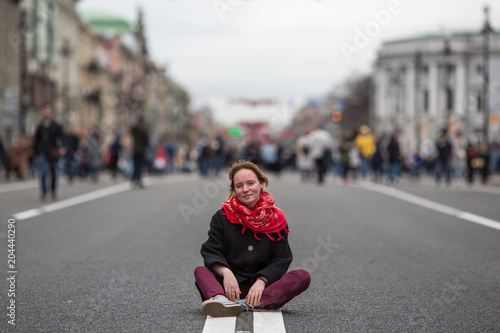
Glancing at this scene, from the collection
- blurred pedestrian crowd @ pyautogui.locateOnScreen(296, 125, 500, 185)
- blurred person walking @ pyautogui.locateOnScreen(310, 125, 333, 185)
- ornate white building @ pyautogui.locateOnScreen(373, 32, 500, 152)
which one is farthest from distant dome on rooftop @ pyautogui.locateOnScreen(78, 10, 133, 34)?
blurred person walking @ pyautogui.locateOnScreen(310, 125, 333, 185)

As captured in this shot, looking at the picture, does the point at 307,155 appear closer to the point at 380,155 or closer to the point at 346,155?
the point at 346,155

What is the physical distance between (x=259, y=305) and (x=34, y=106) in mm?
53508

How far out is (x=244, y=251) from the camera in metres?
5.32

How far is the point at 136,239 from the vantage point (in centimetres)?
995

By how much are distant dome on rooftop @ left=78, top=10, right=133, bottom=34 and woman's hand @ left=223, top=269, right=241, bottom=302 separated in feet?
295

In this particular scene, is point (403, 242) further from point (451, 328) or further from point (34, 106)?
point (34, 106)

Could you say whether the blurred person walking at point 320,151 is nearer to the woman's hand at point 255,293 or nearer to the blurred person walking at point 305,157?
the blurred person walking at point 305,157

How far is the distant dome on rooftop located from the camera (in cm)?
9281

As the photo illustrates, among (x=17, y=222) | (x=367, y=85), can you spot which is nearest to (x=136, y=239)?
(x=17, y=222)

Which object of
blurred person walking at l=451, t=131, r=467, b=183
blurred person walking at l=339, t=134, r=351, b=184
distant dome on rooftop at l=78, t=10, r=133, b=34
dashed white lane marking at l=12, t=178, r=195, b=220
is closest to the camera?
dashed white lane marking at l=12, t=178, r=195, b=220

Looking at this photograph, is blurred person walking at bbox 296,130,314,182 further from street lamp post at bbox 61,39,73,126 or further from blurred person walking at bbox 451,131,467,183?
street lamp post at bbox 61,39,73,126

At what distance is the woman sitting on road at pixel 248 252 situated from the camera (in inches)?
204

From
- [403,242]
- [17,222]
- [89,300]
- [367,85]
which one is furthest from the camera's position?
[367,85]

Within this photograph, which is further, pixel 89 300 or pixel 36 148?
pixel 36 148
